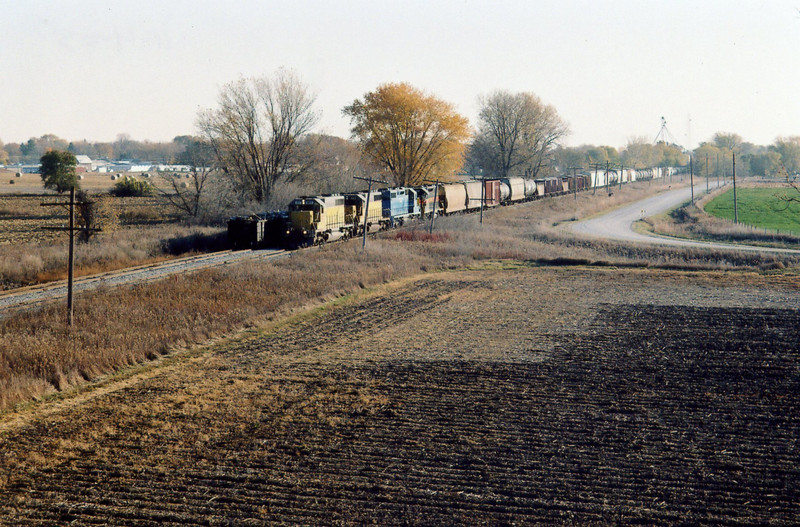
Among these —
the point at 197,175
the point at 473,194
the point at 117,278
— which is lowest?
the point at 117,278

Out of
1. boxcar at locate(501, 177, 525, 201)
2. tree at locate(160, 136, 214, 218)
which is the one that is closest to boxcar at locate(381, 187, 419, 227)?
tree at locate(160, 136, 214, 218)

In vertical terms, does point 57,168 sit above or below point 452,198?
above

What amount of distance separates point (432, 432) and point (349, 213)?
110 ft

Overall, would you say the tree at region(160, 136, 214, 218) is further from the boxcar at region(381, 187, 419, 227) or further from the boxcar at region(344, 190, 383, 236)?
the boxcar at region(344, 190, 383, 236)

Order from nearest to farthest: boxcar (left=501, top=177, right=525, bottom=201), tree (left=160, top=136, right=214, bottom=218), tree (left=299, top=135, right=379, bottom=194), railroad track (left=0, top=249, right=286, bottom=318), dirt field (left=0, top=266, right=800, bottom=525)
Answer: dirt field (left=0, top=266, right=800, bottom=525) < railroad track (left=0, top=249, right=286, bottom=318) < tree (left=160, top=136, right=214, bottom=218) < tree (left=299, top=135, right=379, bottom=194) < boxcar (left=501, top=177, right=525, bottom=201)

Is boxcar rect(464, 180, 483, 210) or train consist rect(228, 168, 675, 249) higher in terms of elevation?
boxcar rect(464, 180, 483, 210)

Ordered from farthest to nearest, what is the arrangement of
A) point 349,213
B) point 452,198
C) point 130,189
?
point 130,189 → point 452,198 → point 349,213

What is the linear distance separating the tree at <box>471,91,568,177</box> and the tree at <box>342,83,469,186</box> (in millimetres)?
37514

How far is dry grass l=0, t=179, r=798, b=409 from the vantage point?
17984mm

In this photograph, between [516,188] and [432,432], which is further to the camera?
[516,188]

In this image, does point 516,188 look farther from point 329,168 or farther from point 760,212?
point 760,212

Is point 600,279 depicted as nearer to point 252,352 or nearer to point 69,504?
point 252,352

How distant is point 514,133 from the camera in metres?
114

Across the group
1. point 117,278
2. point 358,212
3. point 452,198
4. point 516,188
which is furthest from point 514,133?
point 117,278
